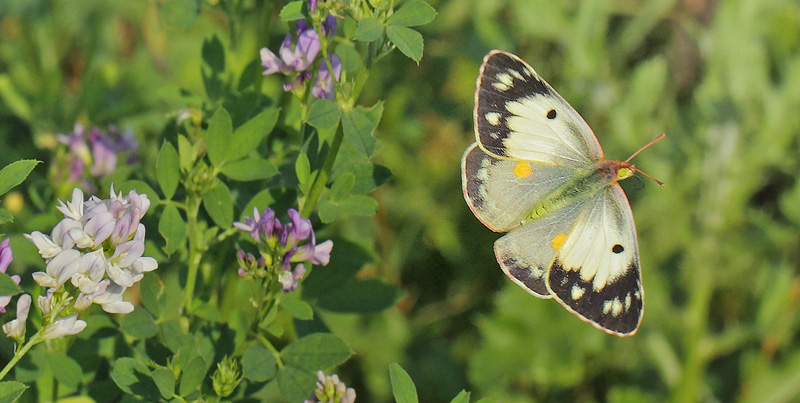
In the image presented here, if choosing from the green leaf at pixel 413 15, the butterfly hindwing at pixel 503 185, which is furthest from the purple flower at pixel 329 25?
the butterfly hindwing at pixel 503 185

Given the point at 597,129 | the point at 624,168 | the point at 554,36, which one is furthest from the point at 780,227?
the point at 624,168

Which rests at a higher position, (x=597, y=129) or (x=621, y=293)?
(x=621, y=293)

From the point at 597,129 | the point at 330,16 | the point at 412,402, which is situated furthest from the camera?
the point at 597,129

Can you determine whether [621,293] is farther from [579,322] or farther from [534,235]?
[579,322]

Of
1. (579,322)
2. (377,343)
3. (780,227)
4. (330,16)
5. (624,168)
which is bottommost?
(377,343)

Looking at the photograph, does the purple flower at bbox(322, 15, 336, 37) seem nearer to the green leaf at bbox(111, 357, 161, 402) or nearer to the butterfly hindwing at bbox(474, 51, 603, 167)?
the butterfly hindwing at bbox(474, 51, 603, 167)

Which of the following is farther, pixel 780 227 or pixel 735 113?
pixel 780 227

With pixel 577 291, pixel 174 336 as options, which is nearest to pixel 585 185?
pixel 577 291
